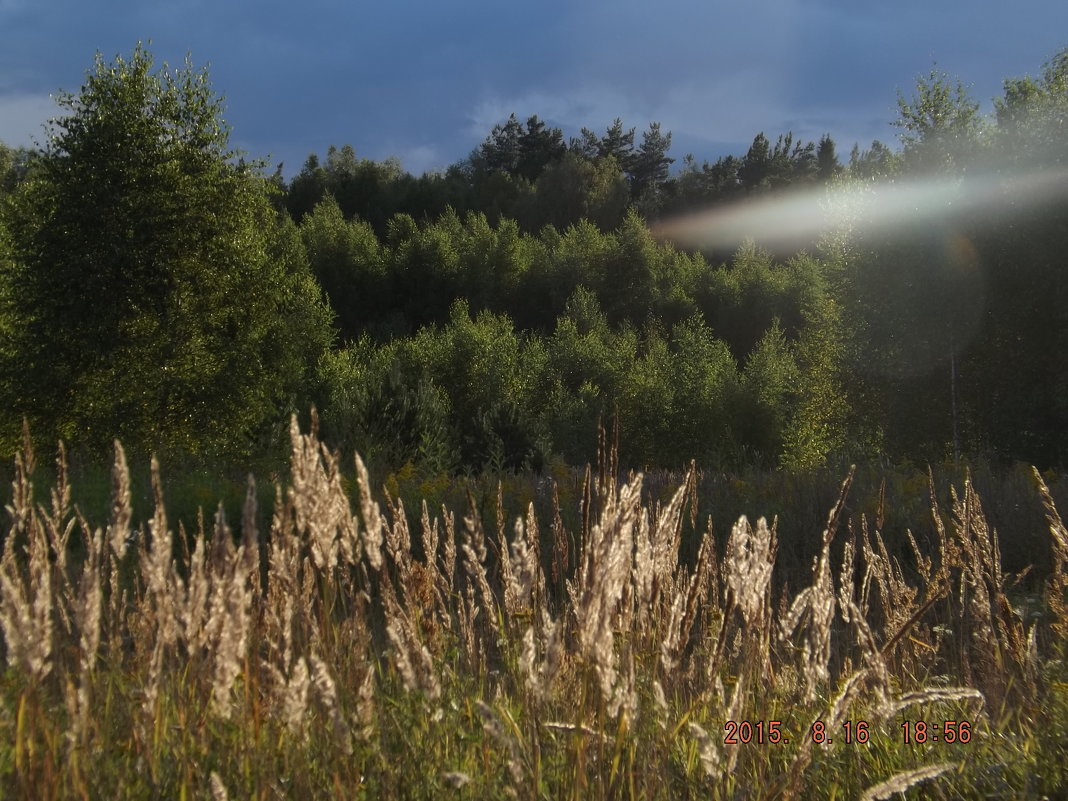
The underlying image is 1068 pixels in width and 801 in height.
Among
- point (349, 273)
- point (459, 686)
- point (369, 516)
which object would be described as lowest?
point (459, 686)

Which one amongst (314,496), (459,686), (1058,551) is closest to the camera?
(314,496)

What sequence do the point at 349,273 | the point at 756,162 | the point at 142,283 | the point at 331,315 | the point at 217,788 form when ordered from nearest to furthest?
1. the point at 217,788
2. the point at 142,283
3. the point at 331,315
4. the point at 349,273
5. the point at 756,162

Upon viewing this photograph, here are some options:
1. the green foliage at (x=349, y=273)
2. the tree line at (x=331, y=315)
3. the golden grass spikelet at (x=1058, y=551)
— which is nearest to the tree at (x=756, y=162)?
the green foliage at (x=349, y=273)

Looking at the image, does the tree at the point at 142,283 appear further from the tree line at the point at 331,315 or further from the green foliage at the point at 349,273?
the green foliage at the point at 349,273

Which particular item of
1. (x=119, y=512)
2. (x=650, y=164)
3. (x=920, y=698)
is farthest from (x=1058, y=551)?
(x=650, y=164)

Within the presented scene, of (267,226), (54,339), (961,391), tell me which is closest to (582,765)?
(54,339)

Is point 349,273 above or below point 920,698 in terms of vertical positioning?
above

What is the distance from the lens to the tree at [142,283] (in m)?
16.5

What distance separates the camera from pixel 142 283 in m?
16.9

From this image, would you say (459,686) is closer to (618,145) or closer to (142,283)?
(142,283)

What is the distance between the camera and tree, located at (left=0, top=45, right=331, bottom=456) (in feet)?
54.1

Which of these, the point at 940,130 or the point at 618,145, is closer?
the point at 940,130

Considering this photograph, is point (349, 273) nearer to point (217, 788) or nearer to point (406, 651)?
point (406, 651)

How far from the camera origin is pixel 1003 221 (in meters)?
17.7
